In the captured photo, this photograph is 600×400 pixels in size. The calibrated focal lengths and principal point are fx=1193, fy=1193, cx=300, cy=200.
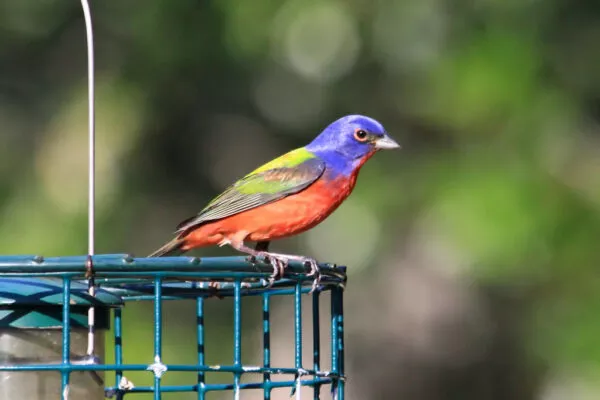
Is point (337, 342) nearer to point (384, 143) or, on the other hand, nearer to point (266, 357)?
point (266, 357)

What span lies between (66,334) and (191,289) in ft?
3.39

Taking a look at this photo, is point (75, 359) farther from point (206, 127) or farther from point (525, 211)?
point (206, 127)

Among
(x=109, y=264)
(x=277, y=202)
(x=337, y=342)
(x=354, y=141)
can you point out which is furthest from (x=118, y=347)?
(x=354, y=141)

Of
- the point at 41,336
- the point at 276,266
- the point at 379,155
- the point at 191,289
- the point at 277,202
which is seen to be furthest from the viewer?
the point at 379,155

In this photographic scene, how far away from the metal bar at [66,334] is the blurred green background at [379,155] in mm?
4249

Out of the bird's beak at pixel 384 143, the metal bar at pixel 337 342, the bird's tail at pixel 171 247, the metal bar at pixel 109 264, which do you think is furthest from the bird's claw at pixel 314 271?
the bird's beak at pixel 384 143

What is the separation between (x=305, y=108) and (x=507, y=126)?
1.87 m

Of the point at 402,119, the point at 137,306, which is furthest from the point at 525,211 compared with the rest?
the point at 137,306

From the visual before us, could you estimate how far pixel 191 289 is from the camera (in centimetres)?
457

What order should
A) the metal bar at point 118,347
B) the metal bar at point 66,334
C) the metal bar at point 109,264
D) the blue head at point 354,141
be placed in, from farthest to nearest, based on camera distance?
1. the blue head at point 354,141
2. the metal bar at point 118,347
3. the metal bar at point 66,334
4. the metal bar at point 109,264

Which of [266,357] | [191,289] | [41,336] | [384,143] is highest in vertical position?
[384,143]

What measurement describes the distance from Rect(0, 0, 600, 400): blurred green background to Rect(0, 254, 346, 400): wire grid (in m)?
3.33

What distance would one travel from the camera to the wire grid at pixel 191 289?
3.52 m

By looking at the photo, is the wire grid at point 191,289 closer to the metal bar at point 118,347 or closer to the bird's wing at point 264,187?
the metal bar at point 118,347
